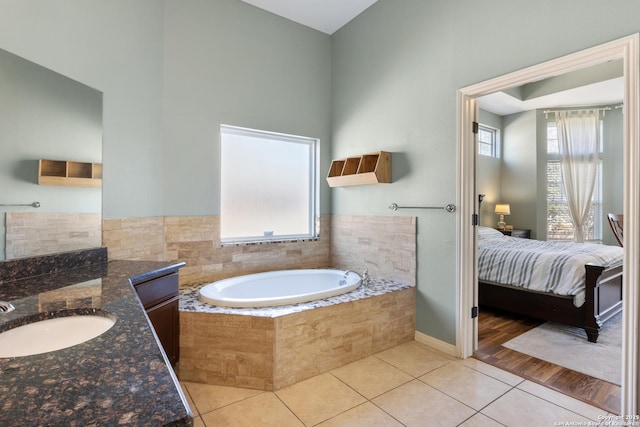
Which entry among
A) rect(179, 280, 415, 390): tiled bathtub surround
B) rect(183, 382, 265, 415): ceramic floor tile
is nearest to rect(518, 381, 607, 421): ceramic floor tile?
rect(179, 280, 415, 390): tiled bathtub surround

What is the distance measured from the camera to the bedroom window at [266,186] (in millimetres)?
3160

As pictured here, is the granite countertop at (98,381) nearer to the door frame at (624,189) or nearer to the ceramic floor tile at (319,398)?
the ceramic floor tile at (319,398)

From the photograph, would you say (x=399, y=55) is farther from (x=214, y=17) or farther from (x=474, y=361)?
(x=474, y=361)

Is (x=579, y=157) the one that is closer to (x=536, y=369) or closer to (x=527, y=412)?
(x=536, y=369)

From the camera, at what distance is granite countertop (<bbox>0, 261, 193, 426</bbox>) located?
1.78 feet

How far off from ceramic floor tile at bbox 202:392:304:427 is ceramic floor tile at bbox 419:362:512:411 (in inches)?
39.1

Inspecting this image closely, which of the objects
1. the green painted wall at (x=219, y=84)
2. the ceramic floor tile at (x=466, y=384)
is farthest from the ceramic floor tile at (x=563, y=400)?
the green painted wall at (x=219, y=84)

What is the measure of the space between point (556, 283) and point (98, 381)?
3.56m

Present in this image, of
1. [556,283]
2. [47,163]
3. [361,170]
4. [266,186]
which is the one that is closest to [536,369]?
[556,283]

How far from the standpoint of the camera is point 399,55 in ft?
9.70

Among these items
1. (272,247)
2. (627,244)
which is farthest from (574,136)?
(272,247)

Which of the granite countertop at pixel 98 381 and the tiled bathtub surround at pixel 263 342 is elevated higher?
the granite countertop at pixel 98 381

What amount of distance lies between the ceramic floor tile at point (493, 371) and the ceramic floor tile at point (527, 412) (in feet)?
0.55

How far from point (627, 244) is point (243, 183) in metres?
2.98
